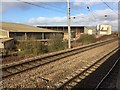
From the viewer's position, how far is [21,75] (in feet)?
39.0

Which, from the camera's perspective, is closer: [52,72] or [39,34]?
[52,72]

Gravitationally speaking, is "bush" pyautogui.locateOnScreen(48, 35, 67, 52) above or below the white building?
below

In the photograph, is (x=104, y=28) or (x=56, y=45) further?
(x=104, y=28)

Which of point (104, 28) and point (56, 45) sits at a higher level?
point (104, 28)

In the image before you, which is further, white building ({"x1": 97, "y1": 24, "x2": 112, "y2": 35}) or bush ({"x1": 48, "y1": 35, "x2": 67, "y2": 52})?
white building ({"x1": 97, "y1": 24, "x2": 112, "y2": 35})

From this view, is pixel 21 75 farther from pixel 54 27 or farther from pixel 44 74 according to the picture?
pixel 54 27

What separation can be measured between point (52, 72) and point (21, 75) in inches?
73.4

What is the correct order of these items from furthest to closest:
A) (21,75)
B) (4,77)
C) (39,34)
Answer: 1. (39,34)
2. (21,75)
3. (4,77)

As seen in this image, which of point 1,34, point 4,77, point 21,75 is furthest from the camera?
point 1,34

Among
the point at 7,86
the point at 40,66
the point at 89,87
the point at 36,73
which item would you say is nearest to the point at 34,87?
the point at 7,86

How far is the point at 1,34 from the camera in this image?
151 feet

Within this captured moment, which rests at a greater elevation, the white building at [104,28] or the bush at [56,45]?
the white building at [104,28]

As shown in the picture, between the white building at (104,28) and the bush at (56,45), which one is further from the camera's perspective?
the white building at (104,28)

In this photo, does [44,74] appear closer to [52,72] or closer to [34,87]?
[52,72]
